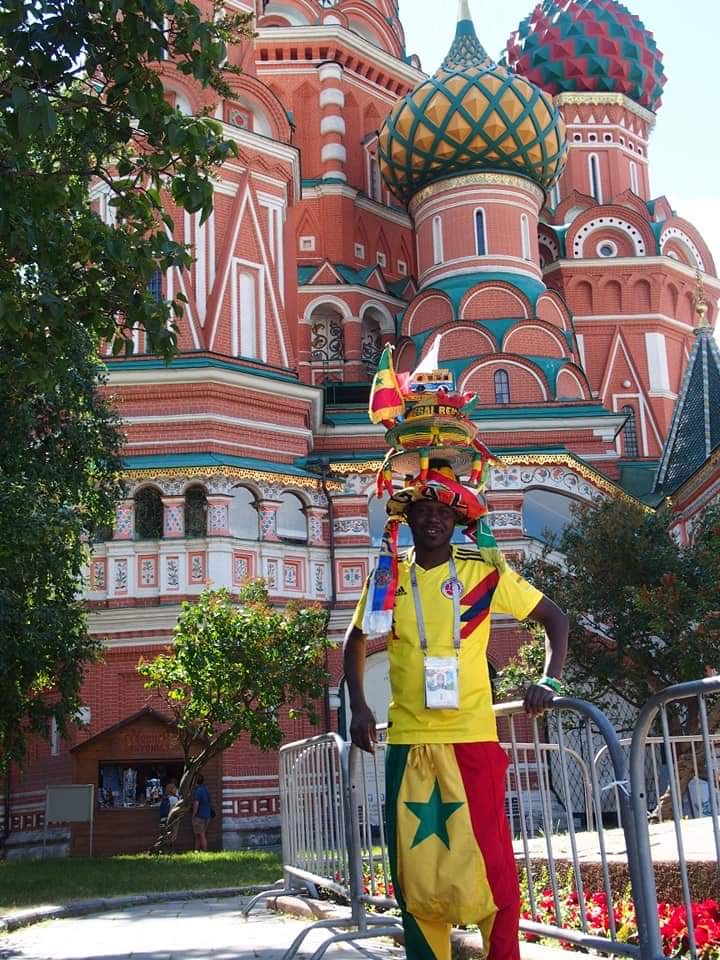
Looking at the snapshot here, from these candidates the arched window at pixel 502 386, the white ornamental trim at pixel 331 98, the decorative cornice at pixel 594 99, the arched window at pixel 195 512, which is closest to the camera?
the arched window at pixel 195 512

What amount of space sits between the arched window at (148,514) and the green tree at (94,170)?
11786 mm

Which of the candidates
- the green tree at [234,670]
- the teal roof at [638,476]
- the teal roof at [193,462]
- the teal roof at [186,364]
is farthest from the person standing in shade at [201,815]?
the teal roof at [638,476]

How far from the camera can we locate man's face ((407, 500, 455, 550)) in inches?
178

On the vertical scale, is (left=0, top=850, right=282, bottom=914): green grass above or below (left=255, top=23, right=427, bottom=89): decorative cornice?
below

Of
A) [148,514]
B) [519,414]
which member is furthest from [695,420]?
[148,514]

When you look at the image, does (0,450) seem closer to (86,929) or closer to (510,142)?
(86,929)

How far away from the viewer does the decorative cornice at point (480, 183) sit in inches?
1045

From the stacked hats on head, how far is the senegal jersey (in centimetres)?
8

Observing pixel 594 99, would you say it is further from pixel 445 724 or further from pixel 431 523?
pixel 445 724

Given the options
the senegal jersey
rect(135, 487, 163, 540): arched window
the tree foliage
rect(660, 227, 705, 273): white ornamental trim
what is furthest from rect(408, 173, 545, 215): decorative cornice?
the senegal jersey

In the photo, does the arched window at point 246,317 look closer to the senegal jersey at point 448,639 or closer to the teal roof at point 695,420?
the teal roof at point 695,420

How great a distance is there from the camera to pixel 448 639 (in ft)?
14.2

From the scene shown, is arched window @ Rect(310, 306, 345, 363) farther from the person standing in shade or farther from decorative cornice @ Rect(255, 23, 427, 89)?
the person standing in shade

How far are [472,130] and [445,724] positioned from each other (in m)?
23.4
